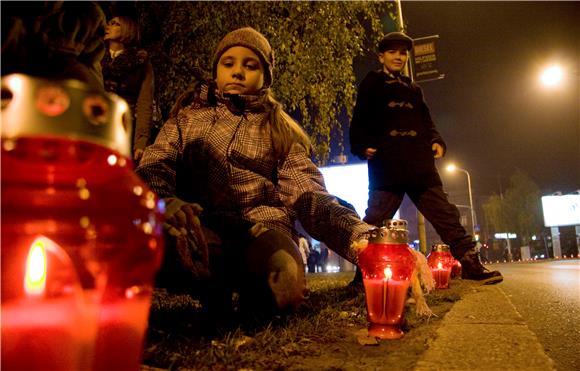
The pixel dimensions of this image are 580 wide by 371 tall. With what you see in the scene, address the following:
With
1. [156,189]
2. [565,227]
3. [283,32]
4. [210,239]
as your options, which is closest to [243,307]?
[210,239]

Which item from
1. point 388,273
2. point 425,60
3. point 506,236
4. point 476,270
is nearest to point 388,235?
point 388,273

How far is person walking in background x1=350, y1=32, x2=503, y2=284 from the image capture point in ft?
13.4

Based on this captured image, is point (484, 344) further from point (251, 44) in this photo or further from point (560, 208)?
point (560, 208)

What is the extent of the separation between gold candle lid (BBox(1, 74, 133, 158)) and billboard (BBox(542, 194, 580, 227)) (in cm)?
4749

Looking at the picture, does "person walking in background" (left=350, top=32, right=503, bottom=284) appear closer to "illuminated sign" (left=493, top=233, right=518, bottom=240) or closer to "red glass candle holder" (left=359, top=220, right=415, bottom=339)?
"red glass candle holder" (left=359, top=220, right=415, bottom=339)

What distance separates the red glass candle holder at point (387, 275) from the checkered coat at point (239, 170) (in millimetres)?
296

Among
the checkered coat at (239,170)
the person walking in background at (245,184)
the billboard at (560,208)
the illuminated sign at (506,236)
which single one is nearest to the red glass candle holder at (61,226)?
the person walking in background at (245,184)

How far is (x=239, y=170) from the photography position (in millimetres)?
2246

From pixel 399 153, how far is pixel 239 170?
2276mm

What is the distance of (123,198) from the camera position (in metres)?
0.64

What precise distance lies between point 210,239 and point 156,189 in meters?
0.35

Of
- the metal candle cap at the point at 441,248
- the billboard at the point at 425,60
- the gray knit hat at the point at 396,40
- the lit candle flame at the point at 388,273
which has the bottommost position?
the lit candle flame at the point at 388,273

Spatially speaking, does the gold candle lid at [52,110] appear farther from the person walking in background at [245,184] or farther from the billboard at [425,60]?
the billboard at [425,60]

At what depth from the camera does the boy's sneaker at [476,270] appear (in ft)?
13.5
